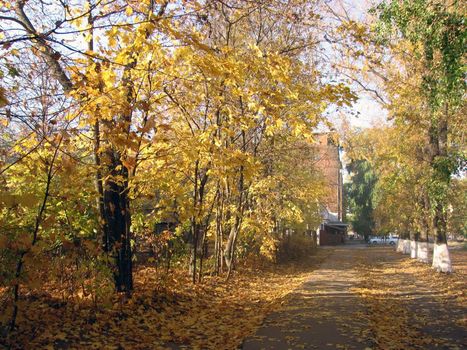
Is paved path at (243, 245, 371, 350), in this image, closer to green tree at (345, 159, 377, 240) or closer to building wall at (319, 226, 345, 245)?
building wall at (319, 226, 345, 245)

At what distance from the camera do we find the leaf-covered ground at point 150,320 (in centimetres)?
645

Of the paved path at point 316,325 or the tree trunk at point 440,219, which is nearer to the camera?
the paved path at point 316,325

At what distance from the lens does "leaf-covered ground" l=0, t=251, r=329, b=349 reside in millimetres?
6449

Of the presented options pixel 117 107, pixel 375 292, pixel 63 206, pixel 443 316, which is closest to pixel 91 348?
pixel 63 206

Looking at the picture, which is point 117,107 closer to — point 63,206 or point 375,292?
point 63,206

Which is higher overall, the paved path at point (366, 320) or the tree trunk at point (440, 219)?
the tree trunk at point (440, 219)

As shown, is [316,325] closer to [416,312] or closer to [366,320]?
[366,320]

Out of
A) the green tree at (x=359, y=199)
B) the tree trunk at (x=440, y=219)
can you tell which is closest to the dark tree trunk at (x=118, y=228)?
the tree trunk at (x=440, y=219)

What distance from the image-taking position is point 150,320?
8148 millimetres

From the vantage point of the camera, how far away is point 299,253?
29031mm

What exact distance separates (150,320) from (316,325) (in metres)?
2.87

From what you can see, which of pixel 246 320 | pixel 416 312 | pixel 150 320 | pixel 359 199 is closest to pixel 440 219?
pixel 416 312

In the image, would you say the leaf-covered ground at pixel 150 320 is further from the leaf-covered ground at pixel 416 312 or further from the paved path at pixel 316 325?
the leaf-covered ground at pixel 416 312

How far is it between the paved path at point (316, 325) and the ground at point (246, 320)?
0.05ft
